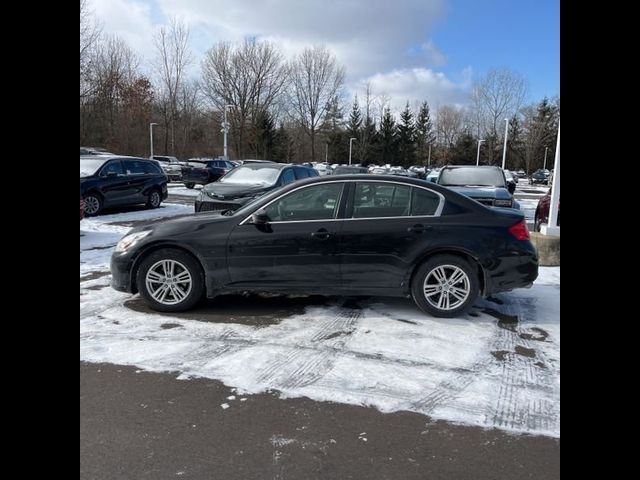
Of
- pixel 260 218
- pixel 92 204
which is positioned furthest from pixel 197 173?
pixel 260 218

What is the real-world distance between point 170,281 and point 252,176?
699cm

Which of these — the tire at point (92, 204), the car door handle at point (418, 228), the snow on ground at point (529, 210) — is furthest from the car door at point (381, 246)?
the snow on ground at point (529, 210)

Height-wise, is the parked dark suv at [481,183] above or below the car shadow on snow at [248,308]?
above

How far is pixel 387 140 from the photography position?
72750mm

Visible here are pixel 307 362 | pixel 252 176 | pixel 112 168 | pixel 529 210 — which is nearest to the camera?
pixel 307 362

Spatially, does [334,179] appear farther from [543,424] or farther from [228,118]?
[228,118]

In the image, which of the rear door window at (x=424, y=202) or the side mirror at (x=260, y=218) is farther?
the rear door window at (x=424, y=202)

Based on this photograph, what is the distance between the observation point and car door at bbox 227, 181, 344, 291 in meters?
5.11

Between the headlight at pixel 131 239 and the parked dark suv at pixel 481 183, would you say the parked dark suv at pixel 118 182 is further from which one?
the parked dark suv at pixel 481 183

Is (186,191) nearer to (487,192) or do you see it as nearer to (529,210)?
(529,210)

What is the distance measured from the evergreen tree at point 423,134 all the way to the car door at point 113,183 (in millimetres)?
67095

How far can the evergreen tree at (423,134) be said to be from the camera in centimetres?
7700
